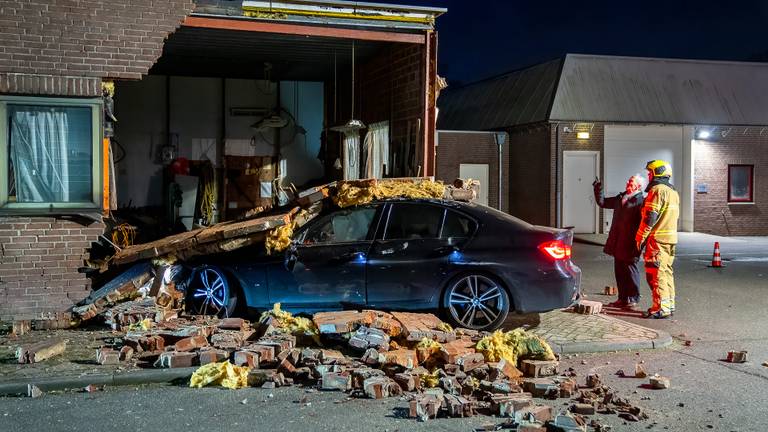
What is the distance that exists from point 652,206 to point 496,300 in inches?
110

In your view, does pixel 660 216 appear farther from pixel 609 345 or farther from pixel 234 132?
pixel 234 132

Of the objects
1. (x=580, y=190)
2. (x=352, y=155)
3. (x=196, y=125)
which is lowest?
(x=580, y=190)

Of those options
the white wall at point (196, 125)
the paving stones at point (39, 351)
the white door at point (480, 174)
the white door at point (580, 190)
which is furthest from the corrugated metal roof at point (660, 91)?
the paving stones at point (39, 351)

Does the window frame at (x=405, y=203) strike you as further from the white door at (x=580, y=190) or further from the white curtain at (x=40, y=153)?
the white door at (x=580, y=190)

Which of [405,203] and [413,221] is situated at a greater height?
[405,203]

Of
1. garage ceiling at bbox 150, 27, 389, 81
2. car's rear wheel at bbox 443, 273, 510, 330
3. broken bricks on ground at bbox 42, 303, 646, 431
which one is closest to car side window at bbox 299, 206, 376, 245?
broken bricks on ground at bbox 42, 303, 646, 431

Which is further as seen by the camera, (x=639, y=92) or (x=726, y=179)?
(x=726, y=179)

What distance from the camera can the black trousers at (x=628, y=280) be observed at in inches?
432

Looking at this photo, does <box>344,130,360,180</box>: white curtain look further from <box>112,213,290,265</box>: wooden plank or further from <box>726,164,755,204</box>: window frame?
<box>726,164,755,204</box>: window frame

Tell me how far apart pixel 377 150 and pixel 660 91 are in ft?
44.4

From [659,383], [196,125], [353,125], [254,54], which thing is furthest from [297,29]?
[659,383]

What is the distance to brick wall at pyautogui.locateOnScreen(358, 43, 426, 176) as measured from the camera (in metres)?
12.7

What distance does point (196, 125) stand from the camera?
58.0 feet

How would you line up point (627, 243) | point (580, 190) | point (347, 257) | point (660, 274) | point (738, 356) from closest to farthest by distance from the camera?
point (738, 356) < point (347, 257) < point (660, 274) < point (627, 243) < point (580, 190)
